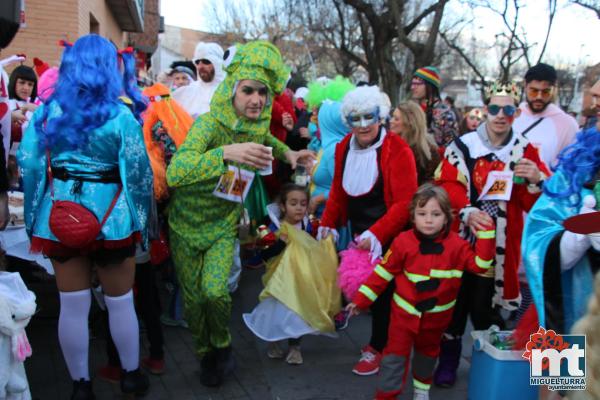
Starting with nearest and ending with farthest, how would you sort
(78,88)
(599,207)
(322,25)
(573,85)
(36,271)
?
(599,207)
(78,88)
(36,271)
(322,25)
(573,85)

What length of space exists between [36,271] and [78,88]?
2417mm

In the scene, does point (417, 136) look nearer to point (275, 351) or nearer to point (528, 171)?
point (528, 171)

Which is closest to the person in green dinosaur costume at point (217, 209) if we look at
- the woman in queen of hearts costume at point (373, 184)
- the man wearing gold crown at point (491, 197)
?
the woman in queen of hearts costume at point (373, 184)

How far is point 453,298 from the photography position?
3131mm

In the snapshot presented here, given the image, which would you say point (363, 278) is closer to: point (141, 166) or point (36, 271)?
point (141, 166)

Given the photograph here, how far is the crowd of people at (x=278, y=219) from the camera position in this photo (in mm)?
2730

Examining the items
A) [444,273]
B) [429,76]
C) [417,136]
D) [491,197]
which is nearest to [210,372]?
[444,273]

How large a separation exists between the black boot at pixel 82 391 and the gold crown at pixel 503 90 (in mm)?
2944

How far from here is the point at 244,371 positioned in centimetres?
369

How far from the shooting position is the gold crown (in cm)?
344

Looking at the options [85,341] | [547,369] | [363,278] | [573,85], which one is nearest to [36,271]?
[85,341]

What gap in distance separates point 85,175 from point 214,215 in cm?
84

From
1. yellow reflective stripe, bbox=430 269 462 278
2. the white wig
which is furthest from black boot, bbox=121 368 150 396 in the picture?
the white wig

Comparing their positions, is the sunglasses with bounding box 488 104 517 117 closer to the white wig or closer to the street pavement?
the white wig
